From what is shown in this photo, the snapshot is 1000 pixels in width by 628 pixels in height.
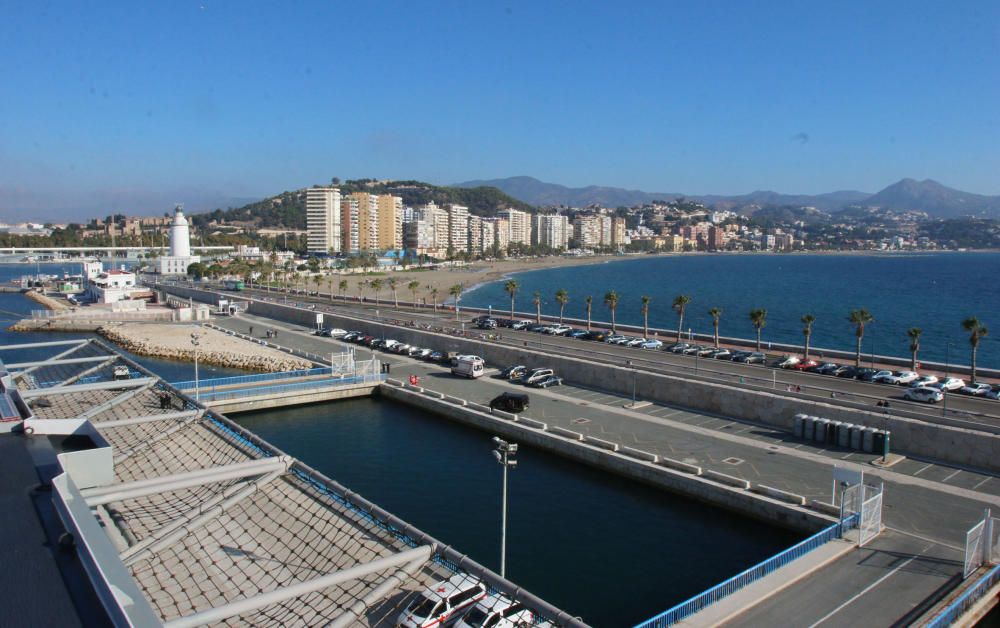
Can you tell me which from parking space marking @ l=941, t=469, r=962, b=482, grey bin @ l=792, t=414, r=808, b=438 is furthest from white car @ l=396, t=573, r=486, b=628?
grey bin @ l=792, t=414, r=808, b=438

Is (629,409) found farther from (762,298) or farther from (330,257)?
(330,257)

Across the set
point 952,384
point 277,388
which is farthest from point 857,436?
point 277,388

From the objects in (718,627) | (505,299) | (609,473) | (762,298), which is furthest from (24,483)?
(762,298)

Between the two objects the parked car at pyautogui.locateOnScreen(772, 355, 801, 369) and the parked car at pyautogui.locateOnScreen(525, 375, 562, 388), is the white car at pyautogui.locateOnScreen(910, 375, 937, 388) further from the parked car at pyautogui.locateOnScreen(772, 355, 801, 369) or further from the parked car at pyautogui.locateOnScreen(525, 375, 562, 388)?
the parked car at pyautogui.locateOnScreen(525, 375, 562, 388)

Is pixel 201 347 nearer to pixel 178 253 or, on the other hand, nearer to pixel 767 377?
pixel 767 377

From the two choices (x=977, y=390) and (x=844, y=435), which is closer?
(x=844, y=435)

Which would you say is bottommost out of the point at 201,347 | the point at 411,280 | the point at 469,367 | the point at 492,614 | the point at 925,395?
the point at 411,280
